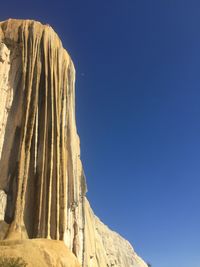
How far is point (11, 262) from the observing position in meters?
15.8

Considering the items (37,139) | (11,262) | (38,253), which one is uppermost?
(37,139)

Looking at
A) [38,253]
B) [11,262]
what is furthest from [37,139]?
[11,262]

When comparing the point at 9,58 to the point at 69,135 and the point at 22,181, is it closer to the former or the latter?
the point at 69,135

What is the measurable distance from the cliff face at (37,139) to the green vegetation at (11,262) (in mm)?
4414

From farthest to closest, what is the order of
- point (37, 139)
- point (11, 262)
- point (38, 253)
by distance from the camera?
point (37, 139) → point (38, 253) → point (11, 262)

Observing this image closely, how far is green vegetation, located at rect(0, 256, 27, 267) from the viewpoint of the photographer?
Answer: 616 inches

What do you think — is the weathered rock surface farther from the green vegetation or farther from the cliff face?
the cliff face

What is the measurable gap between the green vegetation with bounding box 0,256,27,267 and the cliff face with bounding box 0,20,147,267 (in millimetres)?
4414

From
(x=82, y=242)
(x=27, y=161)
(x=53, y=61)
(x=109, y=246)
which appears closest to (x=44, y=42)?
(x=53, y=61)

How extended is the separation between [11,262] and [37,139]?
973cm

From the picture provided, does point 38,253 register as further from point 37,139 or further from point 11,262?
point 37,139

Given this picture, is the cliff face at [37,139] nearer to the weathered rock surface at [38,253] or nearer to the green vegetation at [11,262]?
the weathered rock surface at [38,253]

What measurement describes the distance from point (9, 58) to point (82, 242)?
12.8 metres

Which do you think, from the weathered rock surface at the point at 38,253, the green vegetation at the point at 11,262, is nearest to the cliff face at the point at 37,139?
the weathered rock surface at the point at 38,253
